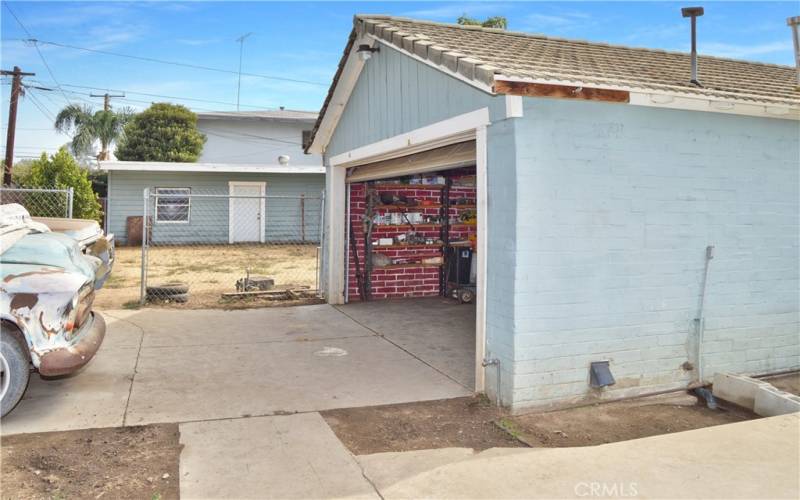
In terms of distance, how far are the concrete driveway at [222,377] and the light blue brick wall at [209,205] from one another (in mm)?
12638

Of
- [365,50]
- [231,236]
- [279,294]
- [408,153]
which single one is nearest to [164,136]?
[231,236]

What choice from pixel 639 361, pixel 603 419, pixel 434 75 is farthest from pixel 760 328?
pixel 434 75

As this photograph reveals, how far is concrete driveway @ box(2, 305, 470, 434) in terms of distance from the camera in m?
4.74

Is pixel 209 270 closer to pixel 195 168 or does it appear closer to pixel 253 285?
pixel 253 285

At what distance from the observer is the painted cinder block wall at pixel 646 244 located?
4758 millimetres

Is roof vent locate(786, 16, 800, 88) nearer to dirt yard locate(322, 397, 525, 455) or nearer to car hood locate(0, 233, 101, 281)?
dirt yard locate(322, 397, 525, 455)

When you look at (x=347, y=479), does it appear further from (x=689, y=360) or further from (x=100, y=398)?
(x=689, y=360)

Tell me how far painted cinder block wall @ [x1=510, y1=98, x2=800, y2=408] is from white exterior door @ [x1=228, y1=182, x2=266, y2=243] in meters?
18.2

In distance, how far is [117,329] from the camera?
307 inches

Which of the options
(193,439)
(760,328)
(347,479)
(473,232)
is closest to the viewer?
(347,479)

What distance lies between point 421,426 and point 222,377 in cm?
224

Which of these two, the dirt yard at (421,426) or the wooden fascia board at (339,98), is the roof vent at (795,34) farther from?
the wooden fascia board at (339,98)

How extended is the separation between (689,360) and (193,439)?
4362 millimetres

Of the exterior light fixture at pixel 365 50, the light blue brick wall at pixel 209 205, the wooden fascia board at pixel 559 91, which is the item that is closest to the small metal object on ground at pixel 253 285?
the exterior light fixture at pixel 365 50
